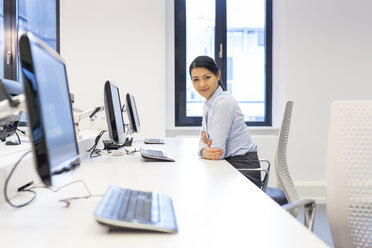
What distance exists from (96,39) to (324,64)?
2.53 meters

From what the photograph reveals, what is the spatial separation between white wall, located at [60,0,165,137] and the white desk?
7.61ft

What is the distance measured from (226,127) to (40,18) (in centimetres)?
303

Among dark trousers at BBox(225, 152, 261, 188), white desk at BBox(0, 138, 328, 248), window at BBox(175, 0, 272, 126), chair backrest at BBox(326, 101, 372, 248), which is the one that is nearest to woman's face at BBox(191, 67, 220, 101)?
dark trousers at BBox(225, 152, 261, 188)

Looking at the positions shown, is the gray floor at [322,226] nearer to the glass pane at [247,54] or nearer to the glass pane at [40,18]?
the glass pane at [247,54]

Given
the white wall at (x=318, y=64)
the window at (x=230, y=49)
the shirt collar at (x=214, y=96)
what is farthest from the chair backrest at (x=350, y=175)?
the window at (x=230, y=49)

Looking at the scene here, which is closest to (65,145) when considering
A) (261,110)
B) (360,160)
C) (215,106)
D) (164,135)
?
(360,160)

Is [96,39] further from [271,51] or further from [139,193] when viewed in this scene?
[139,193]

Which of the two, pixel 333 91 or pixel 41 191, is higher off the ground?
pixel 333 91

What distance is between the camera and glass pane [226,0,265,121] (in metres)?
3.93

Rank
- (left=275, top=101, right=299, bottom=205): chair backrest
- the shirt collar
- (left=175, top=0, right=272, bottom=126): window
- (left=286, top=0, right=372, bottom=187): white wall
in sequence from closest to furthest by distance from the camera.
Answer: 1. (left=275, top=101, right=299, bottom=205): chair backrest
2. the shirt collar
3. (left=286, top=0, right=372, bottom=187): white wall
4. (left=175, top=0, right=272, bottom=126): window

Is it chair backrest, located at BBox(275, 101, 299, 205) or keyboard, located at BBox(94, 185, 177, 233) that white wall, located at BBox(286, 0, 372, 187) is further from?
keyboard, located at BBox(94, 185, 177, 233)

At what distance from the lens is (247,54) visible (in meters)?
3.98

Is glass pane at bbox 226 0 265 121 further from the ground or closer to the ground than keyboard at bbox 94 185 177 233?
further from the ground

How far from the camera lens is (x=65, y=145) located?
34.7 inches
